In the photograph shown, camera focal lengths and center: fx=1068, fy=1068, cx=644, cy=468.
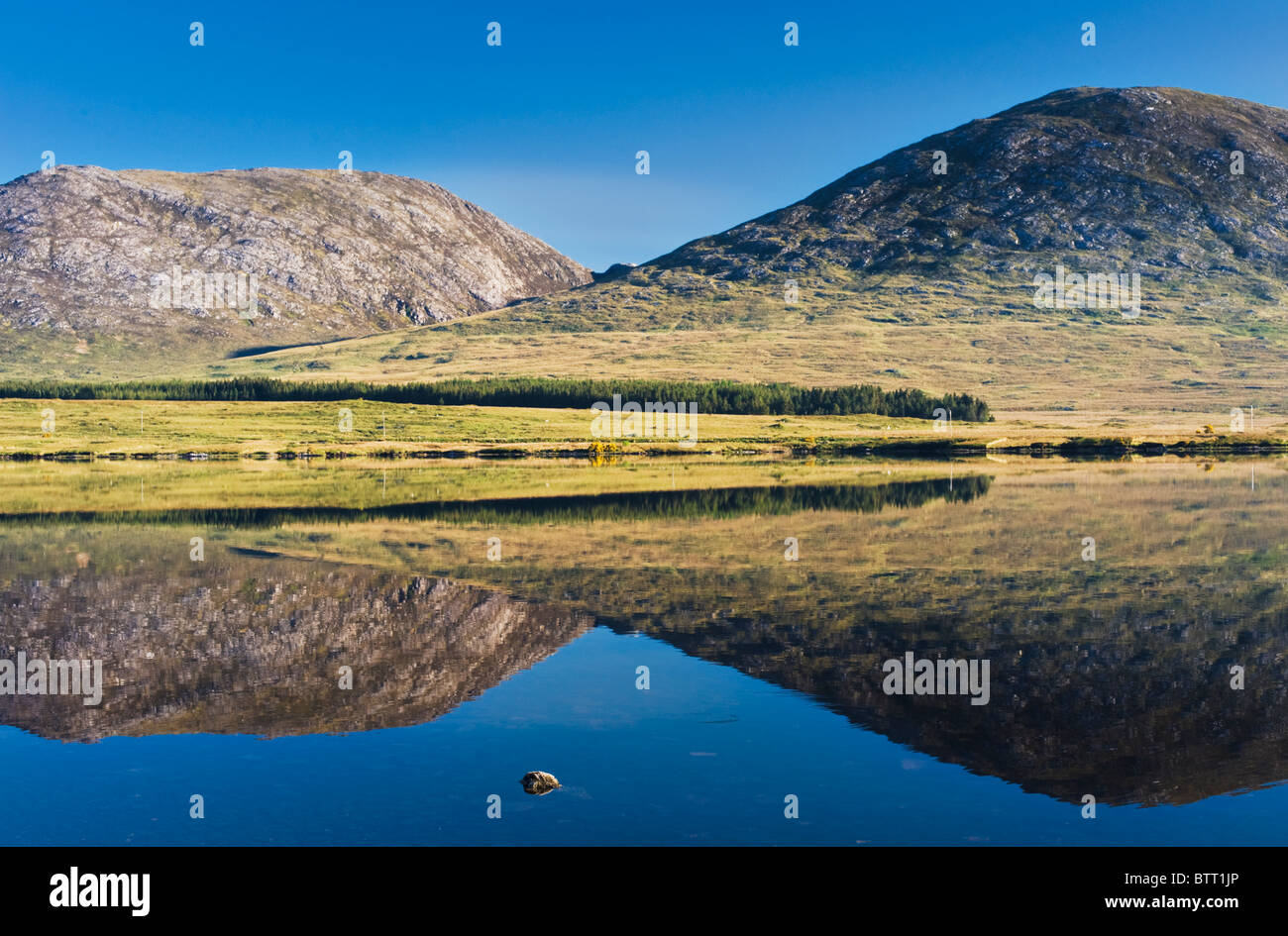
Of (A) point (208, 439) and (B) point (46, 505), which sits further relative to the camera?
(A) point (208, 439)

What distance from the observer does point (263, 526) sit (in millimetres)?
53500

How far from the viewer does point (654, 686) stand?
881 inches

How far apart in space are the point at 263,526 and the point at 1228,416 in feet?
611

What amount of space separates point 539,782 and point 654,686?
680 cm

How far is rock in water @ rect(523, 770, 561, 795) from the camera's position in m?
15.7

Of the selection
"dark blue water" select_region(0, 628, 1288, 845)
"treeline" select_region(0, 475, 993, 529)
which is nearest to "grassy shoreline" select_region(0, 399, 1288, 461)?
"treeline" select_region(0, 475, 993, 529)

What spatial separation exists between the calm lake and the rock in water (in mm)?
317

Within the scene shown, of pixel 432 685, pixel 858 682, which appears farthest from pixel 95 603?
pixel 858 682

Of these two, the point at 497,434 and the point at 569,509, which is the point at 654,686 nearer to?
the point at 569,509

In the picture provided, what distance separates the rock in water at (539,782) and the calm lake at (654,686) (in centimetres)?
32

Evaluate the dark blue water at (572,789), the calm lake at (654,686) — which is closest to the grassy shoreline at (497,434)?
the calm lake at (654,686)
